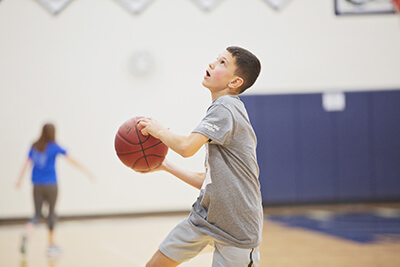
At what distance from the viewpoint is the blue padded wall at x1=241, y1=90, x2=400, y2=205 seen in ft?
33.1

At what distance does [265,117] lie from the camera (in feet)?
33.0

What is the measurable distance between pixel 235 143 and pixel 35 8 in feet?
26.5

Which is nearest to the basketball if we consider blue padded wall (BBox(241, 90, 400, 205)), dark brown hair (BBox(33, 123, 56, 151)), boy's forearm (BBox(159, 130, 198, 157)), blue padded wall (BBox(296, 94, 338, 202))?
boy's forearm (BBox(159, 130, 198, 157))

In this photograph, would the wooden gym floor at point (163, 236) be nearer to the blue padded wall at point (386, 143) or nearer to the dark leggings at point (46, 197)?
the dark leggings at point (46, 197)

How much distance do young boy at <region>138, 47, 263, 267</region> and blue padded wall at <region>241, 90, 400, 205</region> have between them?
24.8ft

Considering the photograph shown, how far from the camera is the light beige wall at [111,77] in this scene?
30.7ft

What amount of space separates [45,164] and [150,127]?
3.83m

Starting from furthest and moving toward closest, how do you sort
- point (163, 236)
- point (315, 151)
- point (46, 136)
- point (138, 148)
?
1. point (315, 151)
2. point (163, 236)
3. point (46, 136)
4. point (138, 148)

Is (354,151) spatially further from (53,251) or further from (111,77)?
(53,251)

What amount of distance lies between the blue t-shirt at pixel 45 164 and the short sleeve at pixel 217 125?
4.00 m

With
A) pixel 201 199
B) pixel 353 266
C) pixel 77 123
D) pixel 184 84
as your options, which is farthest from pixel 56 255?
pixel 184 84

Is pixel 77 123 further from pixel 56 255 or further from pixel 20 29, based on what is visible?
pixel 56 255

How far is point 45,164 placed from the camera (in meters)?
5.96

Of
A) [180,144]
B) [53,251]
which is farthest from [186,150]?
[53,251]
